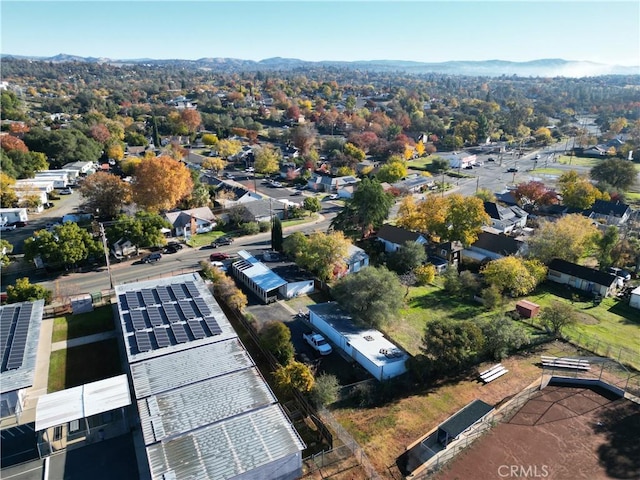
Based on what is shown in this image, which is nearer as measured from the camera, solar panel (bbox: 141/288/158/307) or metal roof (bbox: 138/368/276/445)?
metal roof (bbox: 138/368/276/445)

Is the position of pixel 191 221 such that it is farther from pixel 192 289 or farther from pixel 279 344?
pixel 279 344

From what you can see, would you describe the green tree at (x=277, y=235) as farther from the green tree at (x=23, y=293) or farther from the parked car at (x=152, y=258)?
the green tree at (x=23, y=293)

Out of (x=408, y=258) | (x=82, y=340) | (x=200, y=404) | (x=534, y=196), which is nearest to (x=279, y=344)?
(x=200, y=404)

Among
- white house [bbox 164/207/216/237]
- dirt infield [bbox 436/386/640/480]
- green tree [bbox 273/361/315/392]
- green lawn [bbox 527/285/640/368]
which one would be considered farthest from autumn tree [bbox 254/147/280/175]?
dirt infield [bbox 436/386/640/480]

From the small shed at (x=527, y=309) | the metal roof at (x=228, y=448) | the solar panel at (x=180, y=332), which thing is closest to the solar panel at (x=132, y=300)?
the solar panel at (x=180, y=332)

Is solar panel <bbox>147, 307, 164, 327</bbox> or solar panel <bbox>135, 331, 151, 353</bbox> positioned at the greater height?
solar panel <bbox>147, 307, 164, 327</bbox>

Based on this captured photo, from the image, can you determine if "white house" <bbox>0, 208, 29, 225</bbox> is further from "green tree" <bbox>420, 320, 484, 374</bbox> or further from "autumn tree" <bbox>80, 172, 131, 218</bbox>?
"green tree" <bbox>420, 320, 484, 374</bbox>
